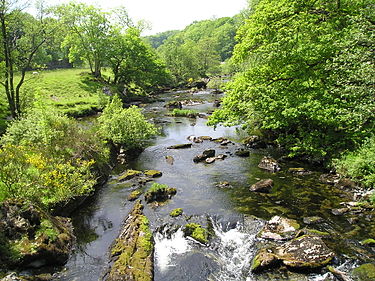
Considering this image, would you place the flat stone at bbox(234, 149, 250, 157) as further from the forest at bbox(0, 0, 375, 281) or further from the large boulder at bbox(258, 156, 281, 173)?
the large boulder at bbox(258, 156, 281, 173)

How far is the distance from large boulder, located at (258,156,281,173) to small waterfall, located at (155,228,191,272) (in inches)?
389

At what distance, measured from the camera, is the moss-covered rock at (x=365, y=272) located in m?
9.63

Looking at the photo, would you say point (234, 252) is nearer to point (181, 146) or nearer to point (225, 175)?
point (225, 175)

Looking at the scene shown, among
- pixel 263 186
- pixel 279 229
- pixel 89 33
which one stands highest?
pixel 89 33

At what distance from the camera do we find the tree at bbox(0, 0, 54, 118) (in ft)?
83.5

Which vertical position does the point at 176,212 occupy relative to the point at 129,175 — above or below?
below

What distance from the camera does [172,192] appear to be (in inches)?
699

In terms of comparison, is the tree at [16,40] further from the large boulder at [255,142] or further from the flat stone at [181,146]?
the large boulder at [255,142]

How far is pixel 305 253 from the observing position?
10.8 meters

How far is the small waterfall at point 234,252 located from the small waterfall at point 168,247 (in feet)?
5.33

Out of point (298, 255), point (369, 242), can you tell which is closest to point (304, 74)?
point (369, 242)

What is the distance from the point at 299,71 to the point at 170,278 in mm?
16754

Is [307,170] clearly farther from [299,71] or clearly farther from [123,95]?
[123,95]

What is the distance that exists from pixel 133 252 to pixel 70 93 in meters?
46.0
